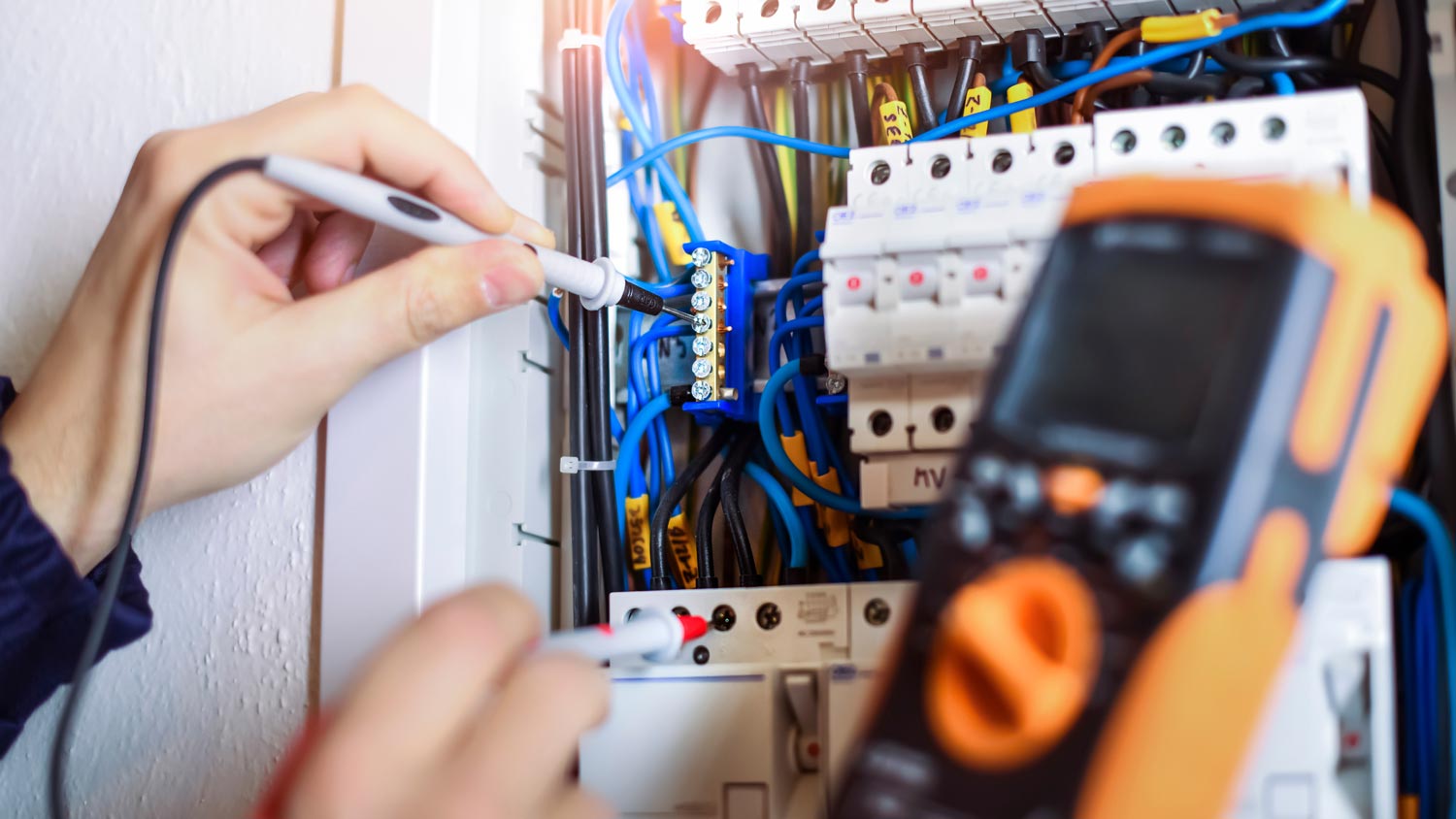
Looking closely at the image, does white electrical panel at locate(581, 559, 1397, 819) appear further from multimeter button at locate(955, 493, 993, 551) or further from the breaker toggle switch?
multimeter button at locate(955, 493, 993, 551)

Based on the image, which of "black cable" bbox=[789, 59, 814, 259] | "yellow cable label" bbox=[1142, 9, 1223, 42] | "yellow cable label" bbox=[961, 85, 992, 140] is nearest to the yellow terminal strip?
"yellow cable label" bbox=[1142, 9, 1223, 42]

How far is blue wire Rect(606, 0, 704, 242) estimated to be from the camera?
878 millimetres

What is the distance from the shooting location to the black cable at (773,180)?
3.02 ft

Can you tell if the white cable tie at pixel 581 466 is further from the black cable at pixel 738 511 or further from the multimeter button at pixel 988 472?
the multimeter button at pixel 988 472

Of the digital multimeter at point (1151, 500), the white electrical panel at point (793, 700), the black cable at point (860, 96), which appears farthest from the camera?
the black cable at point (860, 96)

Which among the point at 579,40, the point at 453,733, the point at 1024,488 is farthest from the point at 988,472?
the point at 579,40

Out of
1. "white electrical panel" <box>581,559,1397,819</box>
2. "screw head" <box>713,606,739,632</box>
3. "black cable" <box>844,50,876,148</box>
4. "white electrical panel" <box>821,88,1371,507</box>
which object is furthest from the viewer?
"black cable" <box>844,50,876,148</box>

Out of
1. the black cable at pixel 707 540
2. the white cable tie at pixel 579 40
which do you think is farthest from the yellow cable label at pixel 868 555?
the white cable tie at pixel 579 40

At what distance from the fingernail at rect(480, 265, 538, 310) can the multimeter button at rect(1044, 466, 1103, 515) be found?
0.40 m

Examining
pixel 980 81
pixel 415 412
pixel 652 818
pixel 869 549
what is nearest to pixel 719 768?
pixel 652 818

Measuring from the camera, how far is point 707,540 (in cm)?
85

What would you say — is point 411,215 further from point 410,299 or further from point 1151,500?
point 1151,500

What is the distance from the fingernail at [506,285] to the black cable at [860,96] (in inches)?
12.6

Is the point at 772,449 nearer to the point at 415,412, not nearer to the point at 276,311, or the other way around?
the point at 415,412
